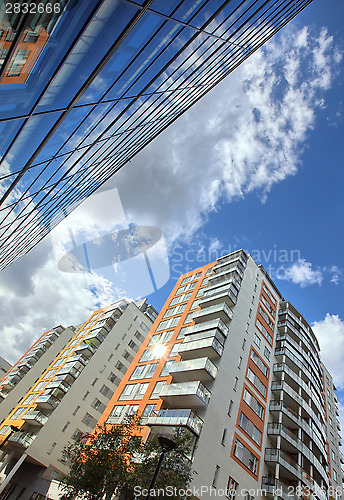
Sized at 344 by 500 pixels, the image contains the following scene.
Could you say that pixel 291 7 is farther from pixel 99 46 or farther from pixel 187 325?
pixel 187 325

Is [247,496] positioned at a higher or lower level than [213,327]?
lower

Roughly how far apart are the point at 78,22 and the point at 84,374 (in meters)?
40.7

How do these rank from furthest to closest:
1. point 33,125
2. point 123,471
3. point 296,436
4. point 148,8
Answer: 1. point 296,436
2. point 123,471
3. point 33,125
4. point 148,8

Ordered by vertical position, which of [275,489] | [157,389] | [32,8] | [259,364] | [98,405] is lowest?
[32,8]

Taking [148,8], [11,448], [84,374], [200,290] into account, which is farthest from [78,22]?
[11,448]

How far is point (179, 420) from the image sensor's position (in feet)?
62.1

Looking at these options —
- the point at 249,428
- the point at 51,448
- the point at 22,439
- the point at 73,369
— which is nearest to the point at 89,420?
the point at 51,448

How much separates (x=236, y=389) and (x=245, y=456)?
15.7 ft

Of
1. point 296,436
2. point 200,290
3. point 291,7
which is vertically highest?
point 200,290

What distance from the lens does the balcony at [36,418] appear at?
105ft

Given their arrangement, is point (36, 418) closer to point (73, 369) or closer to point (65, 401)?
point (65, 401)

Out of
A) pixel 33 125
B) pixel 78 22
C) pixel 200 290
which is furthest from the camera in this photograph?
pixel 200 290

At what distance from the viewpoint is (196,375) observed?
22.8m

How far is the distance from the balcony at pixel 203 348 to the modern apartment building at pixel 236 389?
0.34ft
